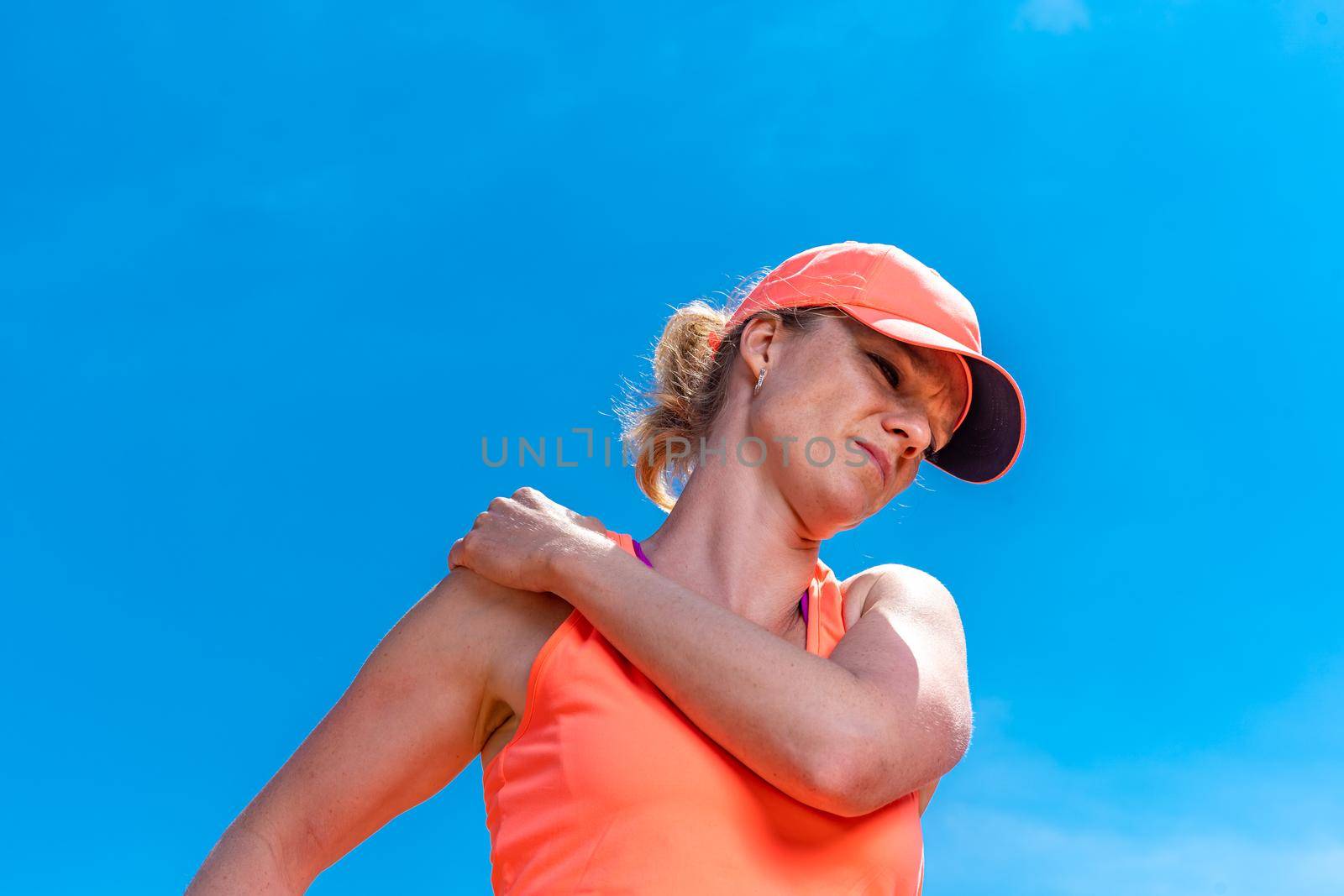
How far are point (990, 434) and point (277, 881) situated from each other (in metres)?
1.92

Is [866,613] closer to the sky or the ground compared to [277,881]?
closer to the sky

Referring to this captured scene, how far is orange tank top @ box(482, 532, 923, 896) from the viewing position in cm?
213

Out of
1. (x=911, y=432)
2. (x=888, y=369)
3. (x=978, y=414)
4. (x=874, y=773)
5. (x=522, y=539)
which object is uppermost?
(x=978, y=414)

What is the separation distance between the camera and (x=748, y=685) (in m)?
2.12

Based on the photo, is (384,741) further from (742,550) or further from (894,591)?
(894,591)

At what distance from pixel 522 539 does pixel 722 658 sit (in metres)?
0.55

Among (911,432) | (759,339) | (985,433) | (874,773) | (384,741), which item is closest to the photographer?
(874,773)

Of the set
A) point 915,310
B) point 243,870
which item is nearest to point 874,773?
point 915,310

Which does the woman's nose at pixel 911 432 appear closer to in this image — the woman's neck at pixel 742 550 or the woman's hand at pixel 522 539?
the woman's neck at pixel 742 550

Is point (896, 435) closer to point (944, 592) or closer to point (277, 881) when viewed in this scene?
point (944, 592)

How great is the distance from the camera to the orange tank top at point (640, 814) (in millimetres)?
2135

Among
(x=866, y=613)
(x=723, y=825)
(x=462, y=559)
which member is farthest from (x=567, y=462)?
(x=723, y=825)

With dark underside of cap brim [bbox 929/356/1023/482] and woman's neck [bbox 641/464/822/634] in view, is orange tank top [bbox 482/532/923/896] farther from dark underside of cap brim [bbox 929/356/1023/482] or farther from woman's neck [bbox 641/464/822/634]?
dark underside of cap brim [bbox 929/356/1023/482]

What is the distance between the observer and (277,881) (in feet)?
7.96
